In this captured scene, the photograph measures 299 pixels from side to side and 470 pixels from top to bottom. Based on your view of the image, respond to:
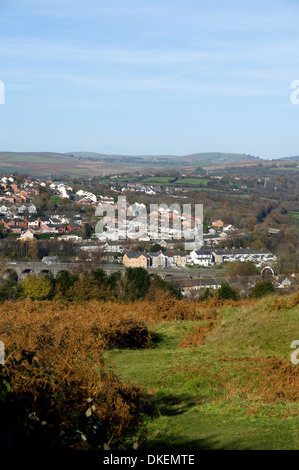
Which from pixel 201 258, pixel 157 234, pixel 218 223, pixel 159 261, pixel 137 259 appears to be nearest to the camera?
pixel 137 259

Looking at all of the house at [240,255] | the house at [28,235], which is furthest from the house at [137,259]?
the house at [28,235]

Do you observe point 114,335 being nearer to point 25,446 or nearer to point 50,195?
point 25,446

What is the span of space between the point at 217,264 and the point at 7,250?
19906 millimetres

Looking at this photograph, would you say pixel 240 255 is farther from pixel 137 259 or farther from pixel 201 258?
pixel 137 259

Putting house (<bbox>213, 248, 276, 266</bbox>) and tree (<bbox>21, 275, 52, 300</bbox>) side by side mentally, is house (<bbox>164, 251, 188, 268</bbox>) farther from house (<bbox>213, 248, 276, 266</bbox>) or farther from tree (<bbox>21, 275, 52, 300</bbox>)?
tree (<bbox>21, 275, 52, 300</bbox>)

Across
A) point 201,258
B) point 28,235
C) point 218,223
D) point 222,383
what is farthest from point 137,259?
point 222,383

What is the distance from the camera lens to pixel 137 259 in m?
47.5

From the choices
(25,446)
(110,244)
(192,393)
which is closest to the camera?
(25,446)

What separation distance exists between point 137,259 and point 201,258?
7506 mm

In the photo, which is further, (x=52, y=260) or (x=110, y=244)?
(x=110, y=244)

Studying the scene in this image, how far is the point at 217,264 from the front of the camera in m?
50.9

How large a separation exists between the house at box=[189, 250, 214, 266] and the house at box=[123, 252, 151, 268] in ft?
18.5
